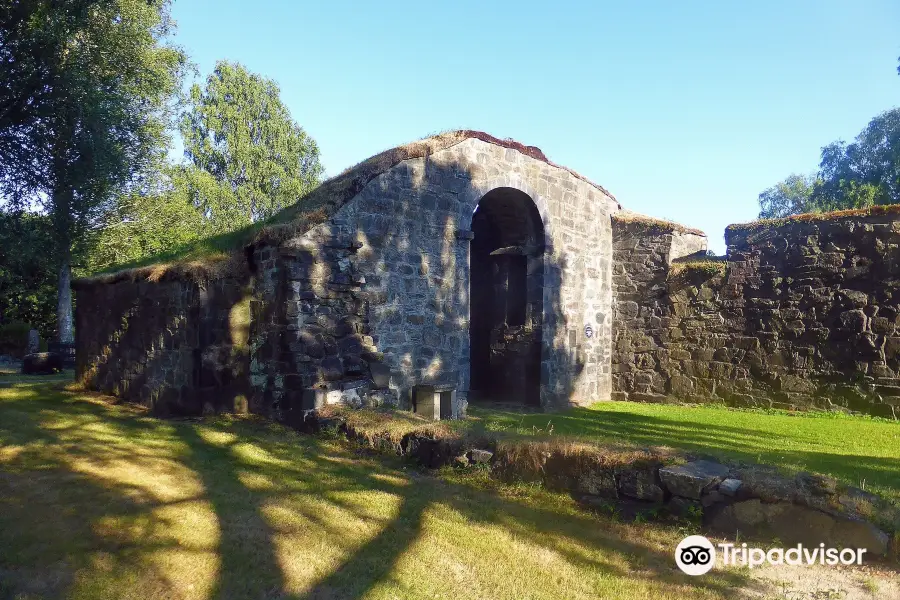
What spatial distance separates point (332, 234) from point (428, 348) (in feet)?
7.69

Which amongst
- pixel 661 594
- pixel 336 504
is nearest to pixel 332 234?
pixel 336 504

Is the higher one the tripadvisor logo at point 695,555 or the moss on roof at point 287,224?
the moss on roof at point 287,224

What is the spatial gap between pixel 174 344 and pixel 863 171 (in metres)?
35.8

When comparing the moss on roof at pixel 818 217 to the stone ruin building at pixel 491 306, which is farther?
the moss on roof at pixel 818 217

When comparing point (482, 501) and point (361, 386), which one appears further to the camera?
point (361, 386)

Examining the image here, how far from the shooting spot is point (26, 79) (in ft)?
37.3

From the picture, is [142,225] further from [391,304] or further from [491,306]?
[391,304]

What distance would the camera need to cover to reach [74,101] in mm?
12133

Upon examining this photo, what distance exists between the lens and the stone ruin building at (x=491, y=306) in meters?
8.16

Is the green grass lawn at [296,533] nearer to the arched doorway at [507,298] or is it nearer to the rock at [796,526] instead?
the rock at [796,526]

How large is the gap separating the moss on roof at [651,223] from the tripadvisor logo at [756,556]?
9480 millimetres

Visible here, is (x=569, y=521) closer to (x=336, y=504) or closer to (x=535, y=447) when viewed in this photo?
(x=535, y=447)

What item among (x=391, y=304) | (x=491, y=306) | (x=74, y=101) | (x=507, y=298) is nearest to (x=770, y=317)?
(x=507, y=298)

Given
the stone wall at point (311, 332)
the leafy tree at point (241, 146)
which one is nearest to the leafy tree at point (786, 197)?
the leafy tree at point (241, 146)
